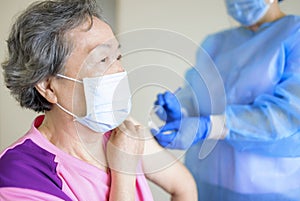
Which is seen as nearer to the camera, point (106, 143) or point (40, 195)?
point (40, 195)

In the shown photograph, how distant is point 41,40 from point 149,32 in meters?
0.28

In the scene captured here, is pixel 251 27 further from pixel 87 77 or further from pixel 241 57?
pixel 87 77

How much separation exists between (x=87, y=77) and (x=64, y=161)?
23 cm

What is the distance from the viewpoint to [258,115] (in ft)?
3.96

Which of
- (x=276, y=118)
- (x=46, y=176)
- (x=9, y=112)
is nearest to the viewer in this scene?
(x=46, y=176)

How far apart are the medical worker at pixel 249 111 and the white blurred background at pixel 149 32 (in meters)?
0.07

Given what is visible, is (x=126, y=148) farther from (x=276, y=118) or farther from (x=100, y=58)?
(x=276, y=118)

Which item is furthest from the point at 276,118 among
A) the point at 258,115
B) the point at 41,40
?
the point at 41,40

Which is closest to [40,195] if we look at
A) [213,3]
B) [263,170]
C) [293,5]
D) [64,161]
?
[64,161]

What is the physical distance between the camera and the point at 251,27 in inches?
53.2

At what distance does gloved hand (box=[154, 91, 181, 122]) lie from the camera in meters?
1.11

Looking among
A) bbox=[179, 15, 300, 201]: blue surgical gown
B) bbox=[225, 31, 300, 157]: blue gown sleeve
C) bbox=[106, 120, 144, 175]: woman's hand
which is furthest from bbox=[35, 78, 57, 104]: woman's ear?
bbox=[225, 31, 300, 157]: blue gown sleeve

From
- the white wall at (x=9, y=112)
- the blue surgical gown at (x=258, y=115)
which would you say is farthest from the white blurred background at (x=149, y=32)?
the blue surgical gown at (x=258, y=115)

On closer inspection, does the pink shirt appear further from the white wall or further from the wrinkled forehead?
the white wall
